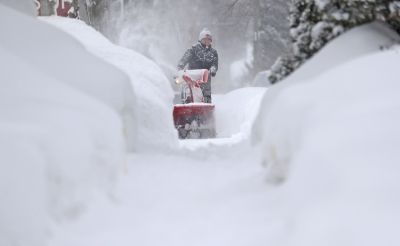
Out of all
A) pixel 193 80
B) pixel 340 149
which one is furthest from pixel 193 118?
pixel 340 149

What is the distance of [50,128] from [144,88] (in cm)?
247

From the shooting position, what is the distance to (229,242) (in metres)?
Answer: 3.22

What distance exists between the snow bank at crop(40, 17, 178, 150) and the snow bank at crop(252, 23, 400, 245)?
68.8 inches

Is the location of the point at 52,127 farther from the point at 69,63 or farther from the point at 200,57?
the point at 200,57

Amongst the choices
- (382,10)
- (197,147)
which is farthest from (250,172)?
(197,147)

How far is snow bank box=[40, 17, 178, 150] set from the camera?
5410mm

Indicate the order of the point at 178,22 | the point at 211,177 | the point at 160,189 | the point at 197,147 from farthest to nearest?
the point at 178,22 < the point at 197,147 < the point at 211,177 < the point at 160,189

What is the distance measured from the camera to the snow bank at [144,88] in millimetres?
5410

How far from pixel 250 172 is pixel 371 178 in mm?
1946

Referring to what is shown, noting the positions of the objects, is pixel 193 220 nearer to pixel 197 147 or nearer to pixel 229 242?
pixel 229 242

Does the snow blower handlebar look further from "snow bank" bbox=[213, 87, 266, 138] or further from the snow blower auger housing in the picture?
"snow bank" bbox=[213, 87, 266, 138]

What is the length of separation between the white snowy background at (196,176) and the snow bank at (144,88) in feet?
1.62

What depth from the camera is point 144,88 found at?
18.6 feet

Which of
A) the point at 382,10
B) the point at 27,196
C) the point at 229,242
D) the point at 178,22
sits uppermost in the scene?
the point at 178,22
